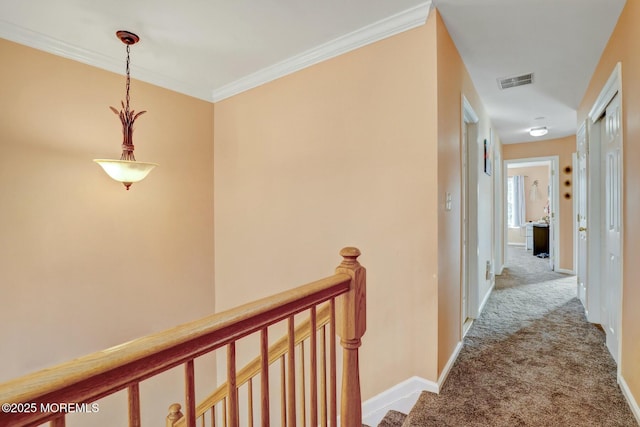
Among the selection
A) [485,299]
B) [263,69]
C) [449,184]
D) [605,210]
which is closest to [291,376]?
[449,184]

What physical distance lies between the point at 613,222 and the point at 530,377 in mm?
1284

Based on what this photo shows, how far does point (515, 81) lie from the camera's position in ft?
10.0

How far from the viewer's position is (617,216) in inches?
87.0

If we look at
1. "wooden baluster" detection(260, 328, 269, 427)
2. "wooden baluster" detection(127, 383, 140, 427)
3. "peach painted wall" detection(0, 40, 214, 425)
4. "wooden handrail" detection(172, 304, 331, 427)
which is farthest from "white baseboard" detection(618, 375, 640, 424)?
"peach painted wall" detection(0, 40, 214, 425)

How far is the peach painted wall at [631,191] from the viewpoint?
1.73m

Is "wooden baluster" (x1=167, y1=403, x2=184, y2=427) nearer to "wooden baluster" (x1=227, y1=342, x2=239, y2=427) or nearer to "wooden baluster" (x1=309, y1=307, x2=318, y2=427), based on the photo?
"wooden baluster" (x1=309, y1=307, x2=318, y2=427)

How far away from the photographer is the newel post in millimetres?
1222

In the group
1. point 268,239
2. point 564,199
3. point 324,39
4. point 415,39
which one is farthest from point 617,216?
point 564,199

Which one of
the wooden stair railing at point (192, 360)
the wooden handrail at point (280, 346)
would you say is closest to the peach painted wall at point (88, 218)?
the wooden handrail at point (280, 346)

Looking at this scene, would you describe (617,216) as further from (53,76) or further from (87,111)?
(53,76)

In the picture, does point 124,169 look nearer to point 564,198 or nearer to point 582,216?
point 582,216

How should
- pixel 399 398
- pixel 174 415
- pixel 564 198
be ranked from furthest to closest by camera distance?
pixel 564 198
pixel 399 398
pixel 174 415

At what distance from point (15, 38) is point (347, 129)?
2.37 m

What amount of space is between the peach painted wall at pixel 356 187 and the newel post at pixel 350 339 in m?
0.92
